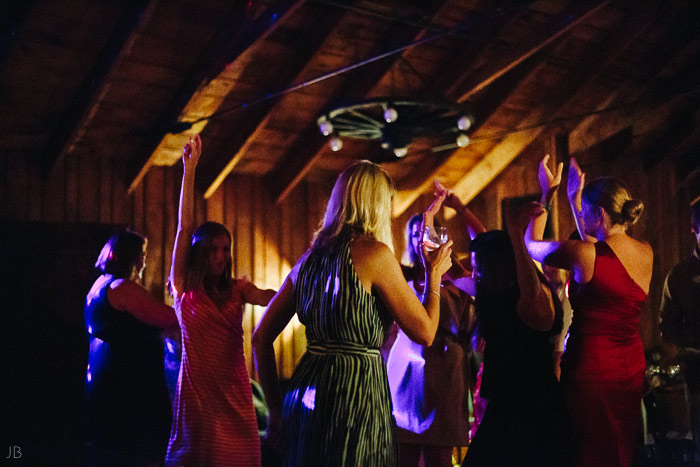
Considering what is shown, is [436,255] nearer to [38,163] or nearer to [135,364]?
[135,364]

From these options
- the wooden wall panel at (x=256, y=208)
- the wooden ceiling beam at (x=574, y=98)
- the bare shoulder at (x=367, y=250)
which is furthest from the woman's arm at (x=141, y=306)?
the wooden ceiling beam at (x=574, y=98)

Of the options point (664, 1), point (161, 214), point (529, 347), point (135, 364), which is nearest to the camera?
point (529, 347)

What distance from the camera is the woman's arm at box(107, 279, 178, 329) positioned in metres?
3.27

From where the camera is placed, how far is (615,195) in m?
2.80

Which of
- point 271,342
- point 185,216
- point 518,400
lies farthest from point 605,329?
point 185,216

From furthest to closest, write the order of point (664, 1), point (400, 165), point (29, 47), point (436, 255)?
point (400, 165)
point (664, 1)
point (29, 47)
point (436, 255)

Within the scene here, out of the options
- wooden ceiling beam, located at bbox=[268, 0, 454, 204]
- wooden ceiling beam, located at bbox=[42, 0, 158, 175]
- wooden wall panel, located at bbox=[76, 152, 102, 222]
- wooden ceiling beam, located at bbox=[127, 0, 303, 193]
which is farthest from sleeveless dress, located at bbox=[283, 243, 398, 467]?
wooden wall panel, located at bbox=[76, 152, 102, 222]

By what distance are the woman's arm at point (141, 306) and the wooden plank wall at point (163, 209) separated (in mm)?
Answer: 4241

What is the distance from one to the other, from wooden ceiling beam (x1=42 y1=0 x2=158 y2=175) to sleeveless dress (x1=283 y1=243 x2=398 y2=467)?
3971 mm

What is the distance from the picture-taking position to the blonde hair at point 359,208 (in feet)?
7.55

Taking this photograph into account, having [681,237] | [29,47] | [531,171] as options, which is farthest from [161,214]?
[681,237]

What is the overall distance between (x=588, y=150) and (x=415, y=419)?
21.9 ft

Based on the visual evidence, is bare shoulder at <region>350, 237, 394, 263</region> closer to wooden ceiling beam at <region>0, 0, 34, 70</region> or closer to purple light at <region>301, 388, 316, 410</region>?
purple light at <region>301, 388, 316, 410</region>

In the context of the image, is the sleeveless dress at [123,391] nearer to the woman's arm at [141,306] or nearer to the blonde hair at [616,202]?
the woman's arm at [141,306]
